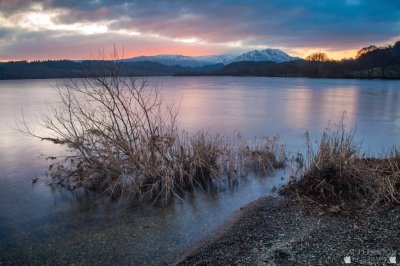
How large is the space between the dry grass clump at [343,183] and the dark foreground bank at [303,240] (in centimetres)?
62

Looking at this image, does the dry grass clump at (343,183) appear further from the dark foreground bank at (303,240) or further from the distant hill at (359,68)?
the distant hill at (359,68)

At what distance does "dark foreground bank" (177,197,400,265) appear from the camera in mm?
5570

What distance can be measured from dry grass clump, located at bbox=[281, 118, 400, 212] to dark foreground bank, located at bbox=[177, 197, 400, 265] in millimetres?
624

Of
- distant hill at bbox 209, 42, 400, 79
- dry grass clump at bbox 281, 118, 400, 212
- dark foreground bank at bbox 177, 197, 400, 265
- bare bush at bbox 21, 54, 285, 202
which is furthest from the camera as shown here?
distant hill at bbox 209, 42, 400, 79

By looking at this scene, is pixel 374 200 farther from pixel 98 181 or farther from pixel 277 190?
pixel 98 181

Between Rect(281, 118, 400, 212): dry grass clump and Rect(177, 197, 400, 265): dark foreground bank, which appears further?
Rect(281, 118, 400, 212): dry grass clump

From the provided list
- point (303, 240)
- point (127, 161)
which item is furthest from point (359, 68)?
point (303, 240)

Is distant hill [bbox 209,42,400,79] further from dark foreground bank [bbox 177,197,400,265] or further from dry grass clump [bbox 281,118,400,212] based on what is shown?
dark foreground bank [bbox 177,197,400,265]

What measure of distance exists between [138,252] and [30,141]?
43.7 ft

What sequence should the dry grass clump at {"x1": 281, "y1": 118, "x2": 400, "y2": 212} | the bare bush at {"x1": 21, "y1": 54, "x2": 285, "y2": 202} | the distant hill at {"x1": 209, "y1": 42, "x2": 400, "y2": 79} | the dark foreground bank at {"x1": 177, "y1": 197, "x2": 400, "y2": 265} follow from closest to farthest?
1. the dark foreground bank at {"x1": 177, "y1": 197, "x2": 400, "y2": 265}
2. the dry grass clump at {"x1": 281, "y1": 118, "x2": 400, "y2": 212}
3. the bare bush at {"x1": 21, "y1": 54, "x2": 285, "y2": 202}
4. the distant hill at {"x1": 209, "y1": 42, "x2": 400, "y2": 79}

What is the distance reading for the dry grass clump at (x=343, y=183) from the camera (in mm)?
7938

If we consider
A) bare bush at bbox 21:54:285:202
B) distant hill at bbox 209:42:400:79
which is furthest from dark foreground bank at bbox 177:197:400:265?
distant hill at bbox 209:42:400:79

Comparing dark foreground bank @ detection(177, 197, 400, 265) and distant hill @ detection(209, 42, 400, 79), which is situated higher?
distant hill @ detection(209, 42, 400, 79)

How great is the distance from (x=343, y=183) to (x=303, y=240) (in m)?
3.25
